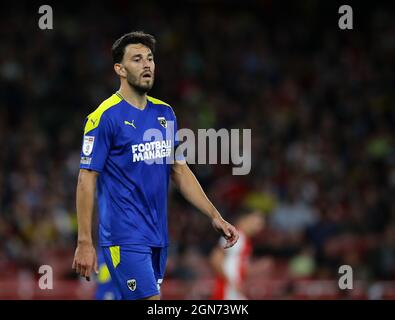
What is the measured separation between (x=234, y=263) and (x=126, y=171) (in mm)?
4448

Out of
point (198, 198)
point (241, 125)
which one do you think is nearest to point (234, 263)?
point (198, 198)

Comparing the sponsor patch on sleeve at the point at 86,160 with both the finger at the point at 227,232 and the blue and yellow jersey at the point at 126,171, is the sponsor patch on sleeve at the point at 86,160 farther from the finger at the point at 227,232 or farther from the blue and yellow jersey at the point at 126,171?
the finger at the point at 227,232

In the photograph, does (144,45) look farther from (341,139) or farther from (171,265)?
(341,139)

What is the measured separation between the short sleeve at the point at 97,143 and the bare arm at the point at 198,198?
68cm

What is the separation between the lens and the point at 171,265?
13.7m

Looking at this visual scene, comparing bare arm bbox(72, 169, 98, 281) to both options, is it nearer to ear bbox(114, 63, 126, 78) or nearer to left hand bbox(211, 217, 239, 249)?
ear bbox(114, 63, 126, 78)

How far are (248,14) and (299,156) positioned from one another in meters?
4.75

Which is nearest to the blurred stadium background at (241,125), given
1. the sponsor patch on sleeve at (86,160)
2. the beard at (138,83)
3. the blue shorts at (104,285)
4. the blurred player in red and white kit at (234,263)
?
the blurred player in red and white kit at (234,263)

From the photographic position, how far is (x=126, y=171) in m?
6.73

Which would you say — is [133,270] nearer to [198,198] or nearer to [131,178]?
[131,178]

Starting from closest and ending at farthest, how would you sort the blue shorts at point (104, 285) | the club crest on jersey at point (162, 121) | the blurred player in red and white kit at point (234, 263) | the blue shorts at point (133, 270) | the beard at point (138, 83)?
the blue shorts at point (133, 270), the beard at point (138, 83), the club crest on jersey at point (162, 121), the blue shorts at point (104, 285), the blurred player in red and white kit at point (234, 263)

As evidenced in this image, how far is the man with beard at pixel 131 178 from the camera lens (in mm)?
6621
